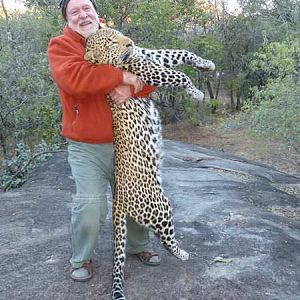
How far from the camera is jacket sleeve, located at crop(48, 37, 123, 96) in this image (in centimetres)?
356

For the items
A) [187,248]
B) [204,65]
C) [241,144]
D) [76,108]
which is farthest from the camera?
[241,144]

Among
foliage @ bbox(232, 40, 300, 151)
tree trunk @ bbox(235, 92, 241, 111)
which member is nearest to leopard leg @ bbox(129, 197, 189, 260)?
foliage @ bbox(232, 40, 300, 151)

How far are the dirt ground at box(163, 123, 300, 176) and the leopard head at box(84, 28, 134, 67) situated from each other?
24.9 feet

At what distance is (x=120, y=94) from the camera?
150 inches

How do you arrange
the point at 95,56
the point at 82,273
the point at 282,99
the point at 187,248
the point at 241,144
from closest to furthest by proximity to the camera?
the point at 95,56 → the point at 82,273 → the point at 187,248 → the point at 282,99 → the point at 241,144

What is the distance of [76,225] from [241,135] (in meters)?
12.6

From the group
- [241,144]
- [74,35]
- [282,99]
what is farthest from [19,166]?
[241,144]

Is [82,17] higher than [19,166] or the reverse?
higher

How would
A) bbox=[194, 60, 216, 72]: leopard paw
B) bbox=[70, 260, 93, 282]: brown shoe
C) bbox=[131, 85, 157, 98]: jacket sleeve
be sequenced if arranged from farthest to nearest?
bbox=[70, 260, 93, 282]: brown shoe, bbox=[194, 60, 216, 72]: leopard paw, bbox=[131, 85, 157, 98]: jacket sleeve

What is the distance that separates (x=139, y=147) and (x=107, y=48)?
77 centimetres

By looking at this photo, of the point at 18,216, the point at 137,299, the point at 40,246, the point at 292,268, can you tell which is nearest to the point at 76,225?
the point at 137,299

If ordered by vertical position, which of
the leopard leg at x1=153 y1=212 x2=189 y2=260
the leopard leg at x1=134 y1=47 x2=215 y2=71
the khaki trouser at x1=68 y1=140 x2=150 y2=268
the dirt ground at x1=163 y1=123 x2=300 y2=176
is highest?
the leopard leg at x1=134 y1=47 x2=215 y2=71

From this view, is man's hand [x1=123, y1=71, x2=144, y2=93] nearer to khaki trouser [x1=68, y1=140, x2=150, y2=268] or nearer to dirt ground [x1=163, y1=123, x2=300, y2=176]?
khaki trouser [x1=68, y1=140, x2=150, y2=268]

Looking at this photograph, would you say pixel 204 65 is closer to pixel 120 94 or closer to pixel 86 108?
pixel 120 94
